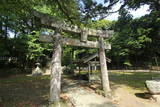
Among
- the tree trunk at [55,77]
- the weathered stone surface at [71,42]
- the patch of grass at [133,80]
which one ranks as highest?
the weathered stone surface at [71,42]

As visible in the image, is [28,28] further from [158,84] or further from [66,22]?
[158,84]

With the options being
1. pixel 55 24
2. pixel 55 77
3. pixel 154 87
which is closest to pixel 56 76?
pixel 55 77

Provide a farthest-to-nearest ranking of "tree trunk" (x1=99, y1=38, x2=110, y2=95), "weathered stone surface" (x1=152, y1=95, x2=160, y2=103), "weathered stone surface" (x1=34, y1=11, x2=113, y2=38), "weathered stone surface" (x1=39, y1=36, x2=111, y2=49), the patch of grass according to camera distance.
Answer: the patch of grass < "tree trunk" (x1=99, y1=38, x2=110, y2=95) < "weathered stone surface" (x1=152, y1=95, x2=160, y2=103) < "weathered stone surface" (x1=39, y1=36, x2=111, y2=49) < "weathered stone surface" (x1=34, y1=11, x2=113, y2=38)

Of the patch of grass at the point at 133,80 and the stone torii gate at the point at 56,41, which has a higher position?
the stone torii gate at the point at 56,41

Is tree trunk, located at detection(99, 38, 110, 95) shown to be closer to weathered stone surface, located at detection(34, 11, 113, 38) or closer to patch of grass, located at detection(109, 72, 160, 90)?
weathered stone surface, located at detection(34, 11, 113, 38)

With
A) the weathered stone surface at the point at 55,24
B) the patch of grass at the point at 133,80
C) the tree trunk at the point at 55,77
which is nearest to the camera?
A: the tree trunk at the point at 55,77

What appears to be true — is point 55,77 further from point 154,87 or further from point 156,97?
point 156,97

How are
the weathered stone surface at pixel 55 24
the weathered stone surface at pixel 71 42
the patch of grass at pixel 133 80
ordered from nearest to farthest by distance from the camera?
the weathered stone surface at pixel 55 24 < the weathered stone surface at pixel 71 42 < the patch of grass at pixel 133 80

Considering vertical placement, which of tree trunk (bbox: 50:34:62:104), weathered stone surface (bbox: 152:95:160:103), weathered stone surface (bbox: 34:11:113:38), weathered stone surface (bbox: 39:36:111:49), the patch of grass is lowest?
weathered stone surface (bbox: 152:95:160:103)

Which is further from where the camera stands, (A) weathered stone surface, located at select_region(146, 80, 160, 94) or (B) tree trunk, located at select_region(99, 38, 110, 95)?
(B) tree trunk, located at select_region(99, 38, 110, 95)

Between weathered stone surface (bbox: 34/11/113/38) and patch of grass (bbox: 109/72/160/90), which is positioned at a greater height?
weathered stone surface (bbox: 34/11/113/38)

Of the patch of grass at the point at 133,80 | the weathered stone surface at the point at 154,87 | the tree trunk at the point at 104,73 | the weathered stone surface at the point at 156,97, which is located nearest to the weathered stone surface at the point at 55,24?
the tree trunk at the point at 104,73

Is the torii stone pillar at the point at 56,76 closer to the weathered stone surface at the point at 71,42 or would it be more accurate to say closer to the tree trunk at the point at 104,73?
the weathered stone surface at the point at 71,42

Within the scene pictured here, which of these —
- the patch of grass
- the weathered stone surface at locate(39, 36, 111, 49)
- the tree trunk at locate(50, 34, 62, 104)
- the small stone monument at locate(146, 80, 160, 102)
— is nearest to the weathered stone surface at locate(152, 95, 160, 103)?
the small stone monument at locate(146, 80, 160, 102)
